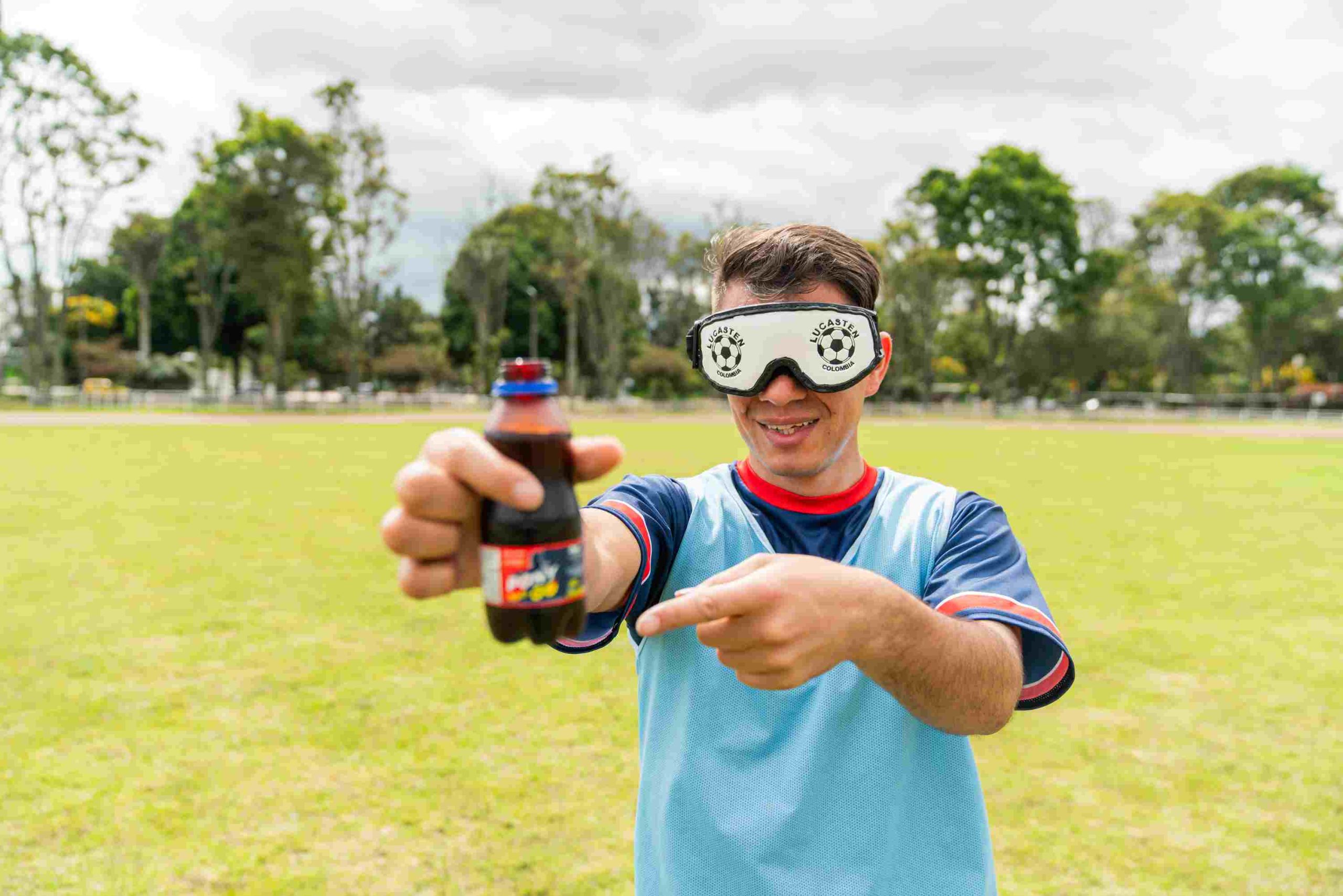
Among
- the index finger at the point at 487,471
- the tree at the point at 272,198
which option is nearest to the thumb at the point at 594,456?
the index finger at the point at 487,471

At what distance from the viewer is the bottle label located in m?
1.49

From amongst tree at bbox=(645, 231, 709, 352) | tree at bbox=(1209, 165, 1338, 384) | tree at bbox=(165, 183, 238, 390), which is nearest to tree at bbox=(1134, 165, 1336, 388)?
tree at bbox=(1209, 165, 1338, 384)

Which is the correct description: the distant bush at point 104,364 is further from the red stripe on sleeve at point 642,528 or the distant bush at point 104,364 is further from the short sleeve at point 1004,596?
the short sleeve at point 1004,596

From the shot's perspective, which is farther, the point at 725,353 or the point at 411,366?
the point at 411,366

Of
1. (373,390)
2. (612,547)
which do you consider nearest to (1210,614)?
(612,547)

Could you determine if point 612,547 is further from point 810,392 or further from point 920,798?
point 920,798

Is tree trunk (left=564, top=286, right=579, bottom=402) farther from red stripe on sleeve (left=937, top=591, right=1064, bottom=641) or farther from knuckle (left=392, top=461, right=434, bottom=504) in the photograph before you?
knuckle (left=392, top=461, right=434, bottom=504)

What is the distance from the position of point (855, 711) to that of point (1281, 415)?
209ft

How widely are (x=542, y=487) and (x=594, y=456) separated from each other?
0.10 metres

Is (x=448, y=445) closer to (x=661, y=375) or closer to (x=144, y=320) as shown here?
(x=661, y=375)

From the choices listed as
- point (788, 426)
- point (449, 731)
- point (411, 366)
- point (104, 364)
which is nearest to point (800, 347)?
point (788, 426)

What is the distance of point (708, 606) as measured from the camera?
1.44 meters

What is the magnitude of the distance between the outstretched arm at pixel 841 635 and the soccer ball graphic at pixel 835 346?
A: 769 mm

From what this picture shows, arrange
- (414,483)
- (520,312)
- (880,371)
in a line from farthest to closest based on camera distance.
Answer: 1. (520,312)
2. (880,371)
3. (414,483)
